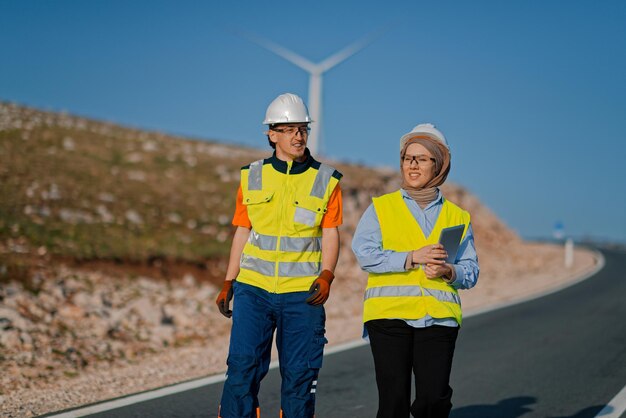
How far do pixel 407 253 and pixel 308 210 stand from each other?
2.57ft

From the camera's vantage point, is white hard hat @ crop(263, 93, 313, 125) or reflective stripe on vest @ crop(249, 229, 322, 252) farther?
white hard hat @ crop(263, 93, 313, 125)

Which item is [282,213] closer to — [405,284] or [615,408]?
[405,284]

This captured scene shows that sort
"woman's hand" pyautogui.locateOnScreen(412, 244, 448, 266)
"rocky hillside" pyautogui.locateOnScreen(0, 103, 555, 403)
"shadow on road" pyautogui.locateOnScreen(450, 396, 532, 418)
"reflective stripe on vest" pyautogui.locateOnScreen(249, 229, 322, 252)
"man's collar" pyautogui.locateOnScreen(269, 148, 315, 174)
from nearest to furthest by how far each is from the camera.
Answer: "woman's hand" pyautogui.locateOnScreen(412, 244, 448, 266), "reflective stripe on vest" pyautogui.locateOnScreen(249, 229, 322, 252), "man's collar" pyautogui.locateOnScreen(269, 148, 315, 174), "shadow on road" pyautogui.locateOnScreen(450, 396, 532, 418), "rocky hillside" pyautogui.locateOnScreen(0, 103, 555, 403)

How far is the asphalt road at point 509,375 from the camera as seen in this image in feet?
21.4

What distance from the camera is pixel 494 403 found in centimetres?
688

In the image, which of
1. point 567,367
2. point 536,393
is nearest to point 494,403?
point 536,393

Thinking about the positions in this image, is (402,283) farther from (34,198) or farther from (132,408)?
(34,198)

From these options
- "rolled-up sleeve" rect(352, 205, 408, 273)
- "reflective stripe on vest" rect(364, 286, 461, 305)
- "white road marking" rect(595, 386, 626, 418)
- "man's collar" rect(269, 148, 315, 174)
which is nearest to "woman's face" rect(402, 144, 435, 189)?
"rolled-up sleeve" rect(352, 205, 408, 273)

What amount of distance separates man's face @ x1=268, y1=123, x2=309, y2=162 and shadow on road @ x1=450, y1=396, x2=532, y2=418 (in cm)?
282

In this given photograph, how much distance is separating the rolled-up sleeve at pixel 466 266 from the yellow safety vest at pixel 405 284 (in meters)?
0.07

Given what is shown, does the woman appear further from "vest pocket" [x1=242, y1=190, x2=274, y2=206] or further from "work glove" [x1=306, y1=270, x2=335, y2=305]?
"vest pocket" [x1=242, y1=190, x2=274, y2=206]

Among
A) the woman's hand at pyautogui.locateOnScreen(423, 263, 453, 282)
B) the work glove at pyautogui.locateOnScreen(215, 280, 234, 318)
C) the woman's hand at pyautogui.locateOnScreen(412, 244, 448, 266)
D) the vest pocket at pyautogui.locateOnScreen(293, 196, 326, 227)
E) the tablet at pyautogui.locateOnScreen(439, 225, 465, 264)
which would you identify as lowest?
the work glove at pyautogui.locateOnScreen(215, 280, 234, 318)

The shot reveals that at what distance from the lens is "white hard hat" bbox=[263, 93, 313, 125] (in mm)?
4738

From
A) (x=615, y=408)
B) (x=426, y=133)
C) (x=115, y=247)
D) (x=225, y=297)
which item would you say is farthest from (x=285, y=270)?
(x=115, y=247)
